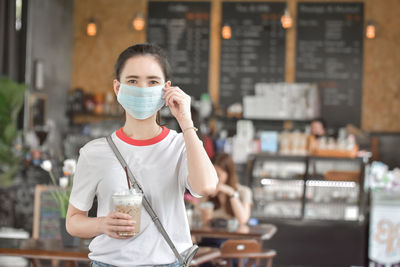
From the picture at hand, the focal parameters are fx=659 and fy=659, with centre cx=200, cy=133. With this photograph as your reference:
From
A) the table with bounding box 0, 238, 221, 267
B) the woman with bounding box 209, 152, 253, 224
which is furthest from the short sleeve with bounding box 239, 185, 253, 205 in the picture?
the table with bounding box 0, 238, 221, 267

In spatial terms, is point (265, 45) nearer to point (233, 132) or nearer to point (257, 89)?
point (257, 89)

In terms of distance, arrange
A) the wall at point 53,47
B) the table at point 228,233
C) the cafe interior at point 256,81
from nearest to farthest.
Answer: the table at point 228,233
the cafe interior at point 256,81
the wall at point 53,47

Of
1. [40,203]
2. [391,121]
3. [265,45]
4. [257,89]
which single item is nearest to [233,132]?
[257,89]

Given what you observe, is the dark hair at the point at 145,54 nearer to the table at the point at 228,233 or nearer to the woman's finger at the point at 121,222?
the woman's finger at the point at 121,222

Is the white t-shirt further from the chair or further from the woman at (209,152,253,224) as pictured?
the woman at (209,152,253,224)

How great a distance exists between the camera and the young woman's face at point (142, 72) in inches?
66.3

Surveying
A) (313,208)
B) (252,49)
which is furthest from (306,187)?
(252,49)

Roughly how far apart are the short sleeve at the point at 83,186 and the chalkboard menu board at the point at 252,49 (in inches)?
295

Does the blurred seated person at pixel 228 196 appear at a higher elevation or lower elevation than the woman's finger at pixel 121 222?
lower

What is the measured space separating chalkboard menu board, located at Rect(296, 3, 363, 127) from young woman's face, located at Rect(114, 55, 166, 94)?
755cm

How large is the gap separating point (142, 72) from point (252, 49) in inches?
300

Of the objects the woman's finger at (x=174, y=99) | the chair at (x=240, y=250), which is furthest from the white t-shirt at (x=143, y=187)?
the chair at (x=240, y=250)

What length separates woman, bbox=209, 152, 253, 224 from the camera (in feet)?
16.3

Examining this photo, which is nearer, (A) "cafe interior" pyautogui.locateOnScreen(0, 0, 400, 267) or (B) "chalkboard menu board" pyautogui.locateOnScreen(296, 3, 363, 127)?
(A) "cafe interior" pyautogui.locateOnScreen(0, 0, 400, 267)
